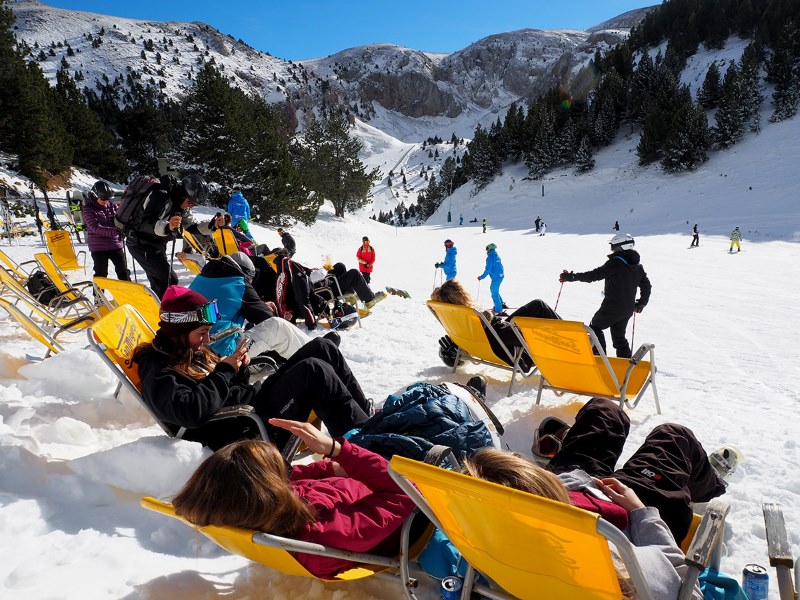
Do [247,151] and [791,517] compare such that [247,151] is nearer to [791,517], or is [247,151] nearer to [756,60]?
[791,517]

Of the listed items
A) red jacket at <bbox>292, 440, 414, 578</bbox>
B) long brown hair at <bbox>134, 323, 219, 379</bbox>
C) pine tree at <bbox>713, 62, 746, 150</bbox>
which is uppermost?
pine tree at <bbox>713, 62, 746, 150</bbox>

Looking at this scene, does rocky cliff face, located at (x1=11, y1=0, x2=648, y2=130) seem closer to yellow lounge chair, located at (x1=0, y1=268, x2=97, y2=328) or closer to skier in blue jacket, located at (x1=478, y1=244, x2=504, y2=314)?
skier in blue jacket, located at (x1=478, y1=244, x2=504, y2=314)

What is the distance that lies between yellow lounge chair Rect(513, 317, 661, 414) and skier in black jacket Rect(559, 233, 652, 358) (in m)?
1.25

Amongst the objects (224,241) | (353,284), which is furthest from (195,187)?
(353,284)

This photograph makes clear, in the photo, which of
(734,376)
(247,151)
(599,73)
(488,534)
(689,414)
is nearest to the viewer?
(488,534)

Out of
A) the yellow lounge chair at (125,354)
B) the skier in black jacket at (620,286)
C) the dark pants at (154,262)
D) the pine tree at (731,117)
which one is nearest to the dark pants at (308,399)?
the yellow lounge chair at (125,354)

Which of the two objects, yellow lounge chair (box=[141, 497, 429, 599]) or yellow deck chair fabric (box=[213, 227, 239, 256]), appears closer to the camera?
yellow lounge chair (box=[141, 497, 429, 599])

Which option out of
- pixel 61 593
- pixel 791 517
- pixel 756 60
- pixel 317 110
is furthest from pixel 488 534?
pixel 317 110

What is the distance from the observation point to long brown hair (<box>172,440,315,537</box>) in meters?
1.63

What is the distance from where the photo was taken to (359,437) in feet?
8.28

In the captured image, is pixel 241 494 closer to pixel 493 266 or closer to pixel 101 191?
pixel 101 191

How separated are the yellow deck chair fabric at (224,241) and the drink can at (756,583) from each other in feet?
26.6

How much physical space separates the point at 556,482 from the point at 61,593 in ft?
6.15

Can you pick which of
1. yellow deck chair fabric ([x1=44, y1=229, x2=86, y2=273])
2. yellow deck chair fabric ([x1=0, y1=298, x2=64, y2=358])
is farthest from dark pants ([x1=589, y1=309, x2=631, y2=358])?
yellow deck chair fabric ([x1=44, y1=229, x2=86, y2=273])
